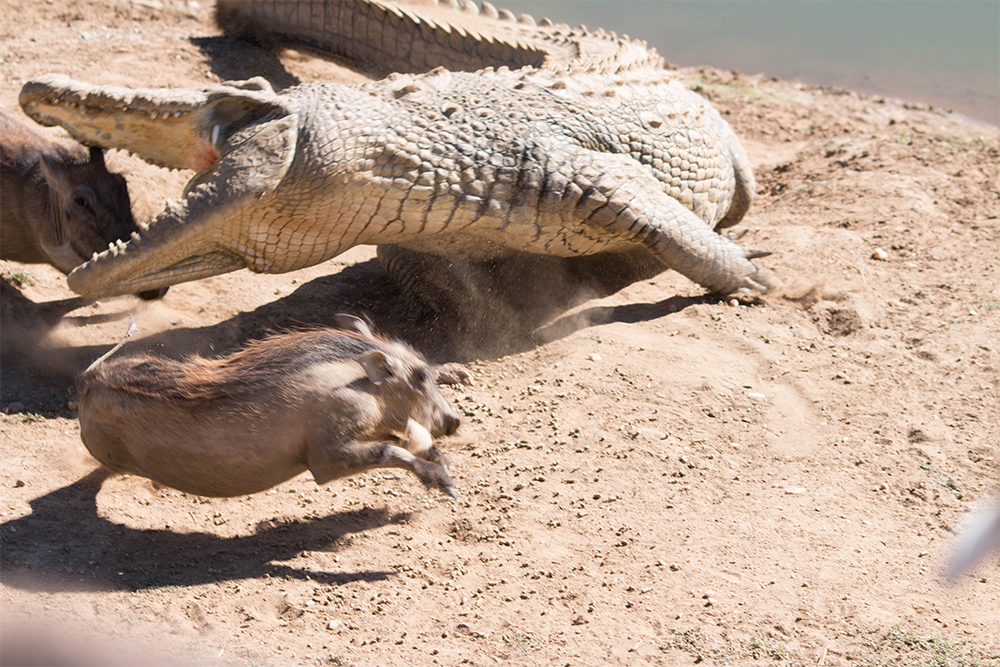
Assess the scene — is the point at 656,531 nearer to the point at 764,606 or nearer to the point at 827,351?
the point at 764,606

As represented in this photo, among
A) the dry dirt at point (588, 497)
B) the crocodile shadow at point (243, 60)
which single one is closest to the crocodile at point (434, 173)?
the dry dirt at point (588, 497)

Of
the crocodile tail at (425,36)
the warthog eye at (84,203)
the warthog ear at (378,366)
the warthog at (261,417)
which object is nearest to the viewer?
the warthog at (261,417)

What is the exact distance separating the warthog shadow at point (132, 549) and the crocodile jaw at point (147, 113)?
1940 mm

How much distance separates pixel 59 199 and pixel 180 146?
1144 millimetres

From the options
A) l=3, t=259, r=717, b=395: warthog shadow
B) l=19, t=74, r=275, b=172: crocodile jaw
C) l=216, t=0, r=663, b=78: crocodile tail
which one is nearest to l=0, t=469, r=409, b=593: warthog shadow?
l=3, t=259, r=717, b=395: warthog shadow

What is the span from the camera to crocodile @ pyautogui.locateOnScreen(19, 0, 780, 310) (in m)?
4.42

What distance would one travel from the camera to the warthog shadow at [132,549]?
10.4 feet

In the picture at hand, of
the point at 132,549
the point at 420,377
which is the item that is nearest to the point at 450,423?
the point at 420,377

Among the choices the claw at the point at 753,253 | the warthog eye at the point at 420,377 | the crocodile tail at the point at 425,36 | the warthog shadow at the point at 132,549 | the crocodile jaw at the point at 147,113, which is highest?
the crocodile tail at the point at 425,36

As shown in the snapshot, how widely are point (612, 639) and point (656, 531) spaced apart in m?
0.71

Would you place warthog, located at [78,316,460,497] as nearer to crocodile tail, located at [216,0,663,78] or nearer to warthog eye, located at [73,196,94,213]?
warthog eye, located at [73,196,94,213]

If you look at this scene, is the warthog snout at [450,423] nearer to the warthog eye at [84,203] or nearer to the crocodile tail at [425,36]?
the warthog eye at [84,203]

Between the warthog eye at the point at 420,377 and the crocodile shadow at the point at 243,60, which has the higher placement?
the crocodile shadow at the point at 243,60

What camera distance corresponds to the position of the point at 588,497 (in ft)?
12.5
